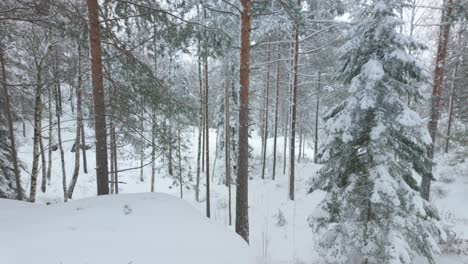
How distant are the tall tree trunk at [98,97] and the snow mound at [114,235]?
0.99 meters

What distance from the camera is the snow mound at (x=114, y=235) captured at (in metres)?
2.65

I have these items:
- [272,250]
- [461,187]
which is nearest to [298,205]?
[272,250]

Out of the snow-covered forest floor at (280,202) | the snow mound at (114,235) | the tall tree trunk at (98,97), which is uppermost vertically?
the tall tree trunk at (98,97)

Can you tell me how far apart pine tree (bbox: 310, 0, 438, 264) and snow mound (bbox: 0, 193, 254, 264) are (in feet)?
10.4

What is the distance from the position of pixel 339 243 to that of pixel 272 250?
2.83 metres

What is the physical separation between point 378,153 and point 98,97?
5.44m

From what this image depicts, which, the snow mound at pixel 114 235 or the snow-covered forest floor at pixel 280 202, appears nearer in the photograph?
the snow mound at pixel 114 235

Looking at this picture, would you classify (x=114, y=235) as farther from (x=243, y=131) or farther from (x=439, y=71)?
(x=439, y=71)

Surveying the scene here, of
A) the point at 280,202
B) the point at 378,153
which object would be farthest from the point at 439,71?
the point at 280,202

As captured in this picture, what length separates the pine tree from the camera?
18.0ft

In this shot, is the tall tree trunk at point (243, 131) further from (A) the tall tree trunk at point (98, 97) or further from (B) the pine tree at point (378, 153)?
(A) the tall tree trunk at point (98, 97)

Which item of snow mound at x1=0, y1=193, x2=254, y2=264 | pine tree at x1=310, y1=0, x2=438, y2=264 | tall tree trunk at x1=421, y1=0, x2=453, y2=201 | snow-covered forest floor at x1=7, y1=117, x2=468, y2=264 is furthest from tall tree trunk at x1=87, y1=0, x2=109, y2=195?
tall tree trunk at x1=421, y1=0, x2=453, y2=201

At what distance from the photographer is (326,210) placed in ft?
21.2

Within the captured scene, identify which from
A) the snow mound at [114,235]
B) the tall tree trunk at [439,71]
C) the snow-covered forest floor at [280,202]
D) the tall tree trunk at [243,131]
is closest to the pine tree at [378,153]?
the snow-covered forest floor at [280,202]
